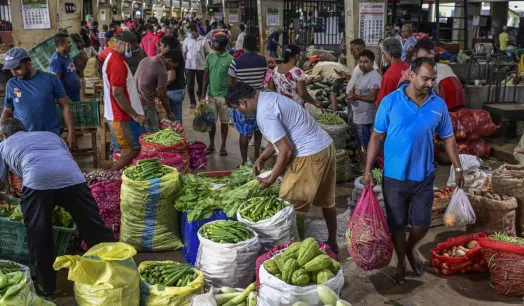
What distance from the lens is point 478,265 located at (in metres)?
5.42

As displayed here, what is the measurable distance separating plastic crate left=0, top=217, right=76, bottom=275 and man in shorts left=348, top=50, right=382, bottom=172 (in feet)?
14.1

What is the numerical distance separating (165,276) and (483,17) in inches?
936

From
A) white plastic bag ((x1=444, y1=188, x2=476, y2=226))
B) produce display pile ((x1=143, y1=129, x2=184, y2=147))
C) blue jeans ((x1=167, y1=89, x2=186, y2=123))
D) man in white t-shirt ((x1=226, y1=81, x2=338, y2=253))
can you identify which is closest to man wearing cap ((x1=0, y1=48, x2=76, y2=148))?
produce display pile ((x1=143, y1=129, x2=184, y2=147))

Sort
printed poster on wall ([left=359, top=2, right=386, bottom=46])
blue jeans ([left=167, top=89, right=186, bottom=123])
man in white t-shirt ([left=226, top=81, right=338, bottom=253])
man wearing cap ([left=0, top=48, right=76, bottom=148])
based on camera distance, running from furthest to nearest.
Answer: printed poster on wall ([left=359, top=2, right=386, bottom=46])
blue jeans ([left=167, top=89, right=186, bottom=123])
man wearing cap ([left=0, top=48, right=76, bottom=148])
man in white t-shirt ([left=226, top=81, right=338, bottom=253])

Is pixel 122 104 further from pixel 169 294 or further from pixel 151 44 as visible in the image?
pixel 151 44

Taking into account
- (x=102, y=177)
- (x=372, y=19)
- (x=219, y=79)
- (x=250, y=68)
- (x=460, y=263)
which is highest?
(x=372, y=19)

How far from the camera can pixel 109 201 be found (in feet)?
19.7

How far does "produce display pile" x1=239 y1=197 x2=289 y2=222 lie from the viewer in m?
5.06

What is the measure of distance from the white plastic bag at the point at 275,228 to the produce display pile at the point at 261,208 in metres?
0.09

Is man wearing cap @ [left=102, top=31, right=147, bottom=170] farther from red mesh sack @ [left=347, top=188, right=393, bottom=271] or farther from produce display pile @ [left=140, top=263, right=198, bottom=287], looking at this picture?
red mesh sack @ [left=347, top=188, right=393, bottom=271]

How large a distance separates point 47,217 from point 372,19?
299 inches

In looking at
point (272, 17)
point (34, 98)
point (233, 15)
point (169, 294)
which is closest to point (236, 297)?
point (169, 294)

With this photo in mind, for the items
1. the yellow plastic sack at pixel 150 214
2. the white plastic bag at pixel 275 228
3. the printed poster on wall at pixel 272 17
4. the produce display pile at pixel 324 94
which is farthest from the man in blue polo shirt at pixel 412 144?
the printed poster on wall at pixel 272 17

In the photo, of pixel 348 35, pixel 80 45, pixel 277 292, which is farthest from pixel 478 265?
pixel 80 45
